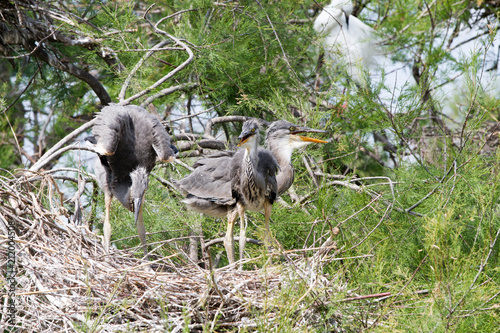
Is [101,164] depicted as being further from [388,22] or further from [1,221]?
[388,22]

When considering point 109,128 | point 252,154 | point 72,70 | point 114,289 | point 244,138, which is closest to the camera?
point 114,289

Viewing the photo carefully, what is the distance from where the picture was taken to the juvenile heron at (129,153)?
3.89 metres

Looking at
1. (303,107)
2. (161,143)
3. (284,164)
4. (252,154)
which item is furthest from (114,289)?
(303,107)

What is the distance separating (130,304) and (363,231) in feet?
4.92

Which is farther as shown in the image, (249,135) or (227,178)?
(227,178)

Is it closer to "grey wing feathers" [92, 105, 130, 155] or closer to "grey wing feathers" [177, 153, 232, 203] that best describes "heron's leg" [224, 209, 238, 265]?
"grey wing feathers" [177, 153, 232, 203]

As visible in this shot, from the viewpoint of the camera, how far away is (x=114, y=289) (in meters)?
2.56

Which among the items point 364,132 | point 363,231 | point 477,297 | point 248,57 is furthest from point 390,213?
point 248,57

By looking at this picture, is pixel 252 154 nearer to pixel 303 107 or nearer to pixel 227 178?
pixel 227 178

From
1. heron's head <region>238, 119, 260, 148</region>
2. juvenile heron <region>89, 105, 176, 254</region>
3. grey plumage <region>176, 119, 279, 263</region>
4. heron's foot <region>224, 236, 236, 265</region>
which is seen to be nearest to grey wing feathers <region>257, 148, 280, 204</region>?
grey plumage <region>176, 119, 279, 263</region>

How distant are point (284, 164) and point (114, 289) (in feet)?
6.19

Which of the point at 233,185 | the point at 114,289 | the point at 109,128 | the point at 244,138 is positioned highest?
the point at 244,138

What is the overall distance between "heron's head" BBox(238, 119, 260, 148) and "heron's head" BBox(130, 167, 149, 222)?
0.72 meters

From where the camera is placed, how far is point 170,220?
4285 millimetres
